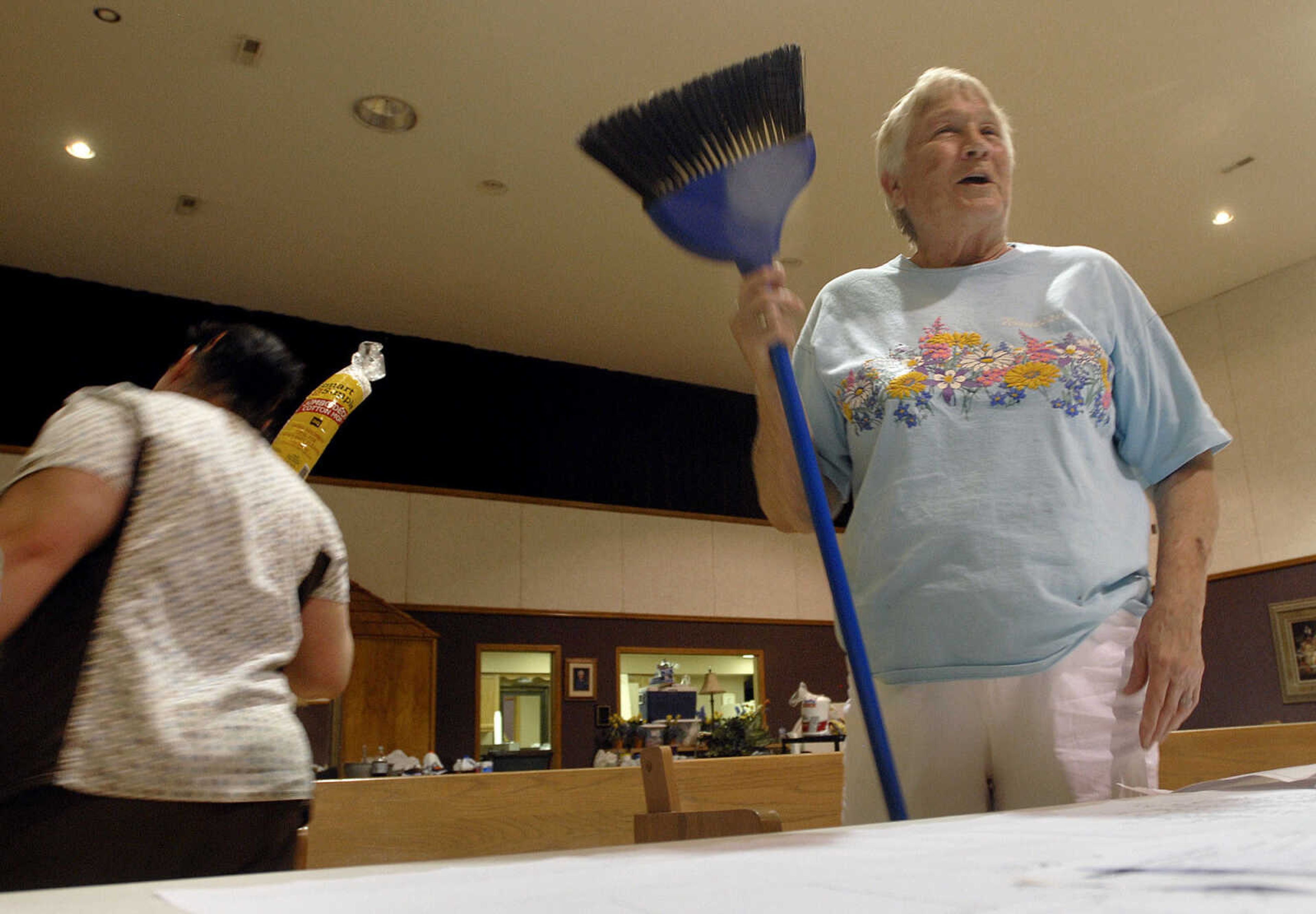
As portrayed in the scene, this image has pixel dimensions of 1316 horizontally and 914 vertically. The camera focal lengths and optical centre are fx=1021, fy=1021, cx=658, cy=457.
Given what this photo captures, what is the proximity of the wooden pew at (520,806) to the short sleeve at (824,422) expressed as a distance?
1.81ft

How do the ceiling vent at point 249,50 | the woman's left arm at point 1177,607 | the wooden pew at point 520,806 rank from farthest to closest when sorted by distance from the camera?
the ceiling vent at point 249,50
the wooden pew at point 520,806
the woman's left arm at point 1177,607

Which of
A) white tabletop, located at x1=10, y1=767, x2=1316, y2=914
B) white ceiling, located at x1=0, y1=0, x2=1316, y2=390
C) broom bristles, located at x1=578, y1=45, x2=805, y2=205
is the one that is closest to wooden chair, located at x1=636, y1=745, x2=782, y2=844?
broom bristles, located at x1=578, y1=45, x2=805, y2=205

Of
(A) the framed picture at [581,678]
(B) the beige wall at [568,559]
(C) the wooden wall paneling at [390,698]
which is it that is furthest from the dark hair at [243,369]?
(A) the framed picture at [581,678]

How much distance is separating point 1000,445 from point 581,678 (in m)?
6.76

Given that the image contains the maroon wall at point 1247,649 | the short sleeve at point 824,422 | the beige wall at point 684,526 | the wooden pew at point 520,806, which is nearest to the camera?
the short sleeve at point 824,422

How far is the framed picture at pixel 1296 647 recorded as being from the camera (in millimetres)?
6473

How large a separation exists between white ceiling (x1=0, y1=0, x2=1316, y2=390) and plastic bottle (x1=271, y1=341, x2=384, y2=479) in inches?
132

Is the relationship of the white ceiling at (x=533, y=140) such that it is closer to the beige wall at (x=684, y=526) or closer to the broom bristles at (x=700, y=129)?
the beige wall at (x=684, y=526)

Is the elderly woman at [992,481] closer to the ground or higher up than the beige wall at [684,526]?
closer to the ground

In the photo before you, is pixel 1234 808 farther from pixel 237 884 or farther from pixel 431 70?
pixel 431 70

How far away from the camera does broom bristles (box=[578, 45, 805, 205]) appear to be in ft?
3.68

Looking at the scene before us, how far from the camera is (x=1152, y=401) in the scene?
114cm

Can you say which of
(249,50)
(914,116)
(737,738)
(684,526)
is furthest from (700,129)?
(684,526)

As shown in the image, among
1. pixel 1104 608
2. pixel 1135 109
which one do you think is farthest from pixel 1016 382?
pixel 1135 109
